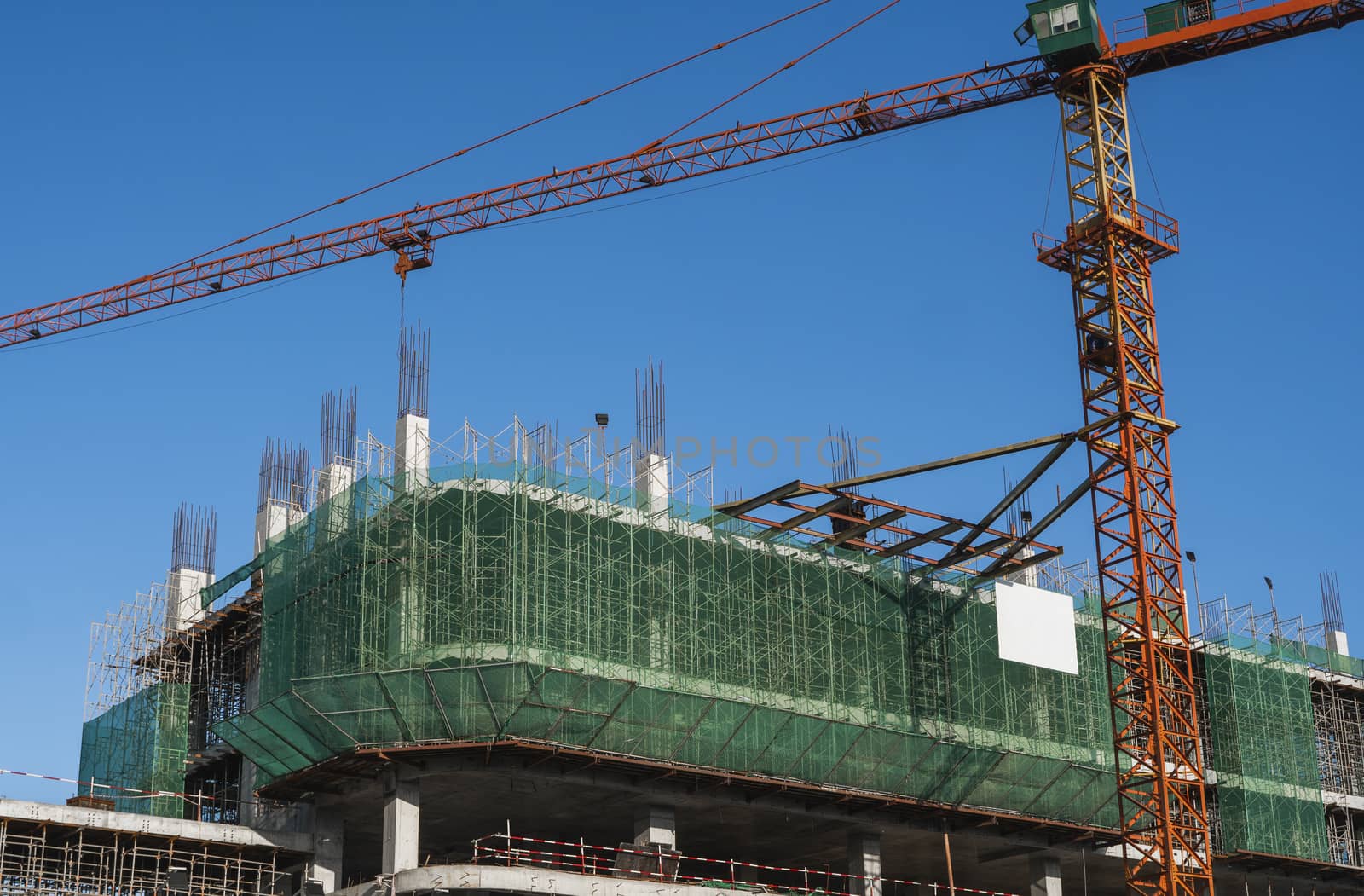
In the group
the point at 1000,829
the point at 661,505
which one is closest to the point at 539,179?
the point at 661,505

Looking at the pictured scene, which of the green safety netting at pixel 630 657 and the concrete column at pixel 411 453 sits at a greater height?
the concrete column at pixel 411 453

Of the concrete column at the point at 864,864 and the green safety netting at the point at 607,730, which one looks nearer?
the green safety netting at the point at 607,730

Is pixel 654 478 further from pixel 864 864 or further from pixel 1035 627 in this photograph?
pixel 864 864

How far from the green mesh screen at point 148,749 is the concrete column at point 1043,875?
102 feet

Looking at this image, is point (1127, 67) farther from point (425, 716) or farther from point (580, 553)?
point (425, 716)

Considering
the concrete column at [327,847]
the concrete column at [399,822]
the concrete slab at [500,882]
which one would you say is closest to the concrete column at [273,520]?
the concrete column at [327,847]

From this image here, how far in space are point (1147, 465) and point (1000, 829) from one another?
14.6m

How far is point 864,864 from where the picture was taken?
6072 cm

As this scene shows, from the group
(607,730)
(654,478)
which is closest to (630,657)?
(607,730)

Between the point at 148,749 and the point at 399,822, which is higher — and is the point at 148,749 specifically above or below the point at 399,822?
above

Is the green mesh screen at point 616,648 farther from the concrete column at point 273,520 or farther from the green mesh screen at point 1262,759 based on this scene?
the green mesh screen at point 1262,759

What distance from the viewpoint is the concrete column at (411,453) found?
56656 mm

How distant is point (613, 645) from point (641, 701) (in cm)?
210

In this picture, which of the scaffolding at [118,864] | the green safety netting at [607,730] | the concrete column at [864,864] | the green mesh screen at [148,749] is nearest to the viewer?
the green safety netting at [607,730]
